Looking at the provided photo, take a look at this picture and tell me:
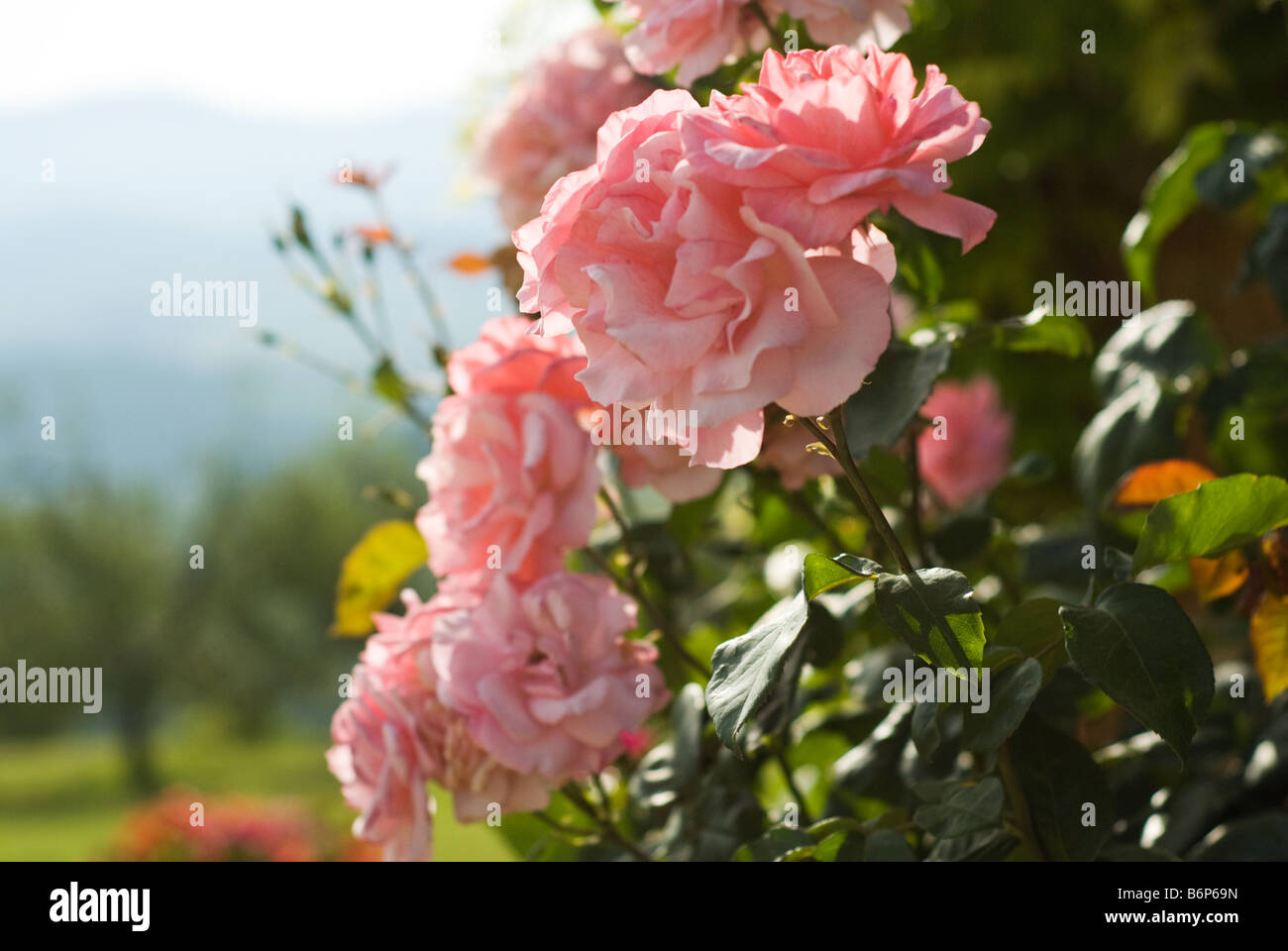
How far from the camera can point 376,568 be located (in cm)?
67

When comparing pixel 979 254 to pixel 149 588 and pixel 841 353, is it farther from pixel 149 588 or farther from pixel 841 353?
pixel 149 588

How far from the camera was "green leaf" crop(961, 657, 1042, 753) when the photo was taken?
0.39 metres

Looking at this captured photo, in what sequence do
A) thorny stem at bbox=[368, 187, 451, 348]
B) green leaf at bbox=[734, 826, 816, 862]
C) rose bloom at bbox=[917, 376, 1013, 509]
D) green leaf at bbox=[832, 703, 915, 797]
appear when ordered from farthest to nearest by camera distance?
rose bloom at bbox=[917, 376, 1013, 509]
thorny stem at bbox=[368, 187, 451, 348]
green leaf at bbox=[832, 703, 915, 797]
green leaf at bbox=[734, 826, 816, 862]

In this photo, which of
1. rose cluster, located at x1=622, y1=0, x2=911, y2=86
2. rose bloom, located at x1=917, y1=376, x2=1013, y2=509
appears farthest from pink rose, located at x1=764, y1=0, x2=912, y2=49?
rose bloom, located at x1=917, y1=376, x2=1013, y2=509

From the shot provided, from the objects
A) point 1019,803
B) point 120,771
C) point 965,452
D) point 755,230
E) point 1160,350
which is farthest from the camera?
point 120,771

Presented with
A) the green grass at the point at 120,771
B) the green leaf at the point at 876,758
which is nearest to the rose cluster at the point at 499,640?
the green leaf at the point at 876,758

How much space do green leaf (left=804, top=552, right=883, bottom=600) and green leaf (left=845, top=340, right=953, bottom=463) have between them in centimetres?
7

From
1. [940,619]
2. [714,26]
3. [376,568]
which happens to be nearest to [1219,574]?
[940,619]

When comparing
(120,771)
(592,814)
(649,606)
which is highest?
(649,606)

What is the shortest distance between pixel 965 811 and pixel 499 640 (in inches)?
8.2

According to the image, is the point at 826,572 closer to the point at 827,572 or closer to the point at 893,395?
the point at 827,572

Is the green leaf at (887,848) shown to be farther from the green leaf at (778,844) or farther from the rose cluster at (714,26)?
the rose cluster at (714,26)

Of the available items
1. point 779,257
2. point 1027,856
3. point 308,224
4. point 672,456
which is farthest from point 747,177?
point 308,224

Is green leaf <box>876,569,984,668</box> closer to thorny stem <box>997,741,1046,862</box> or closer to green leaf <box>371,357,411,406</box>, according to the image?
thorny stem <box>997,741,1046,862</box>
